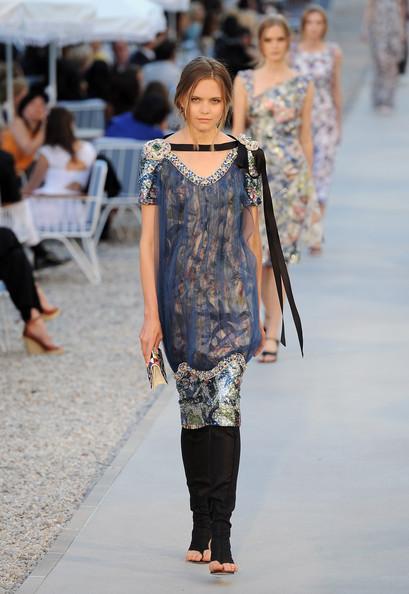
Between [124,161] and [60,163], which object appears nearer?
[60,163]

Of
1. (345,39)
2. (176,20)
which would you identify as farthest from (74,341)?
(345,39)

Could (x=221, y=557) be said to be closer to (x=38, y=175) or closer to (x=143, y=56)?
(x=38, y=175)

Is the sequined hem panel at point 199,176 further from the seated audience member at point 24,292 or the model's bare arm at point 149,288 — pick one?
the seated audience member at point 24,292

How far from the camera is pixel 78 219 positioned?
11.2m

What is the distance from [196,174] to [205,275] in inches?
12.9

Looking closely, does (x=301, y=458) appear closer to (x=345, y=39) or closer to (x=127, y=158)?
(x=127, y=158)

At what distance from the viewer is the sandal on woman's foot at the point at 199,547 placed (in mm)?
4988

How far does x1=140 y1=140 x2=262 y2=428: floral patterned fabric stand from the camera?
4809 millimetres

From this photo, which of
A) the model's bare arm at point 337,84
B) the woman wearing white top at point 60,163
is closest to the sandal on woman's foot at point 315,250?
the model's bare arm at point 337,84

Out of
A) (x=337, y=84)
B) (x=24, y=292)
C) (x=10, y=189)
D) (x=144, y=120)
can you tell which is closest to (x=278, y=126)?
(x=24, y=292)

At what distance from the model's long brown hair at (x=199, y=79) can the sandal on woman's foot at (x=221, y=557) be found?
1356 mm

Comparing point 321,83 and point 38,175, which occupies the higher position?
point 321,83

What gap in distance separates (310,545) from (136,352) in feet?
12.6

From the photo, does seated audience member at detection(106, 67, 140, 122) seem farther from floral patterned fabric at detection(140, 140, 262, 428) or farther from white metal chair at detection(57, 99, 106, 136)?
floral patterned fabric at detection(140, 140, 262, 428)
